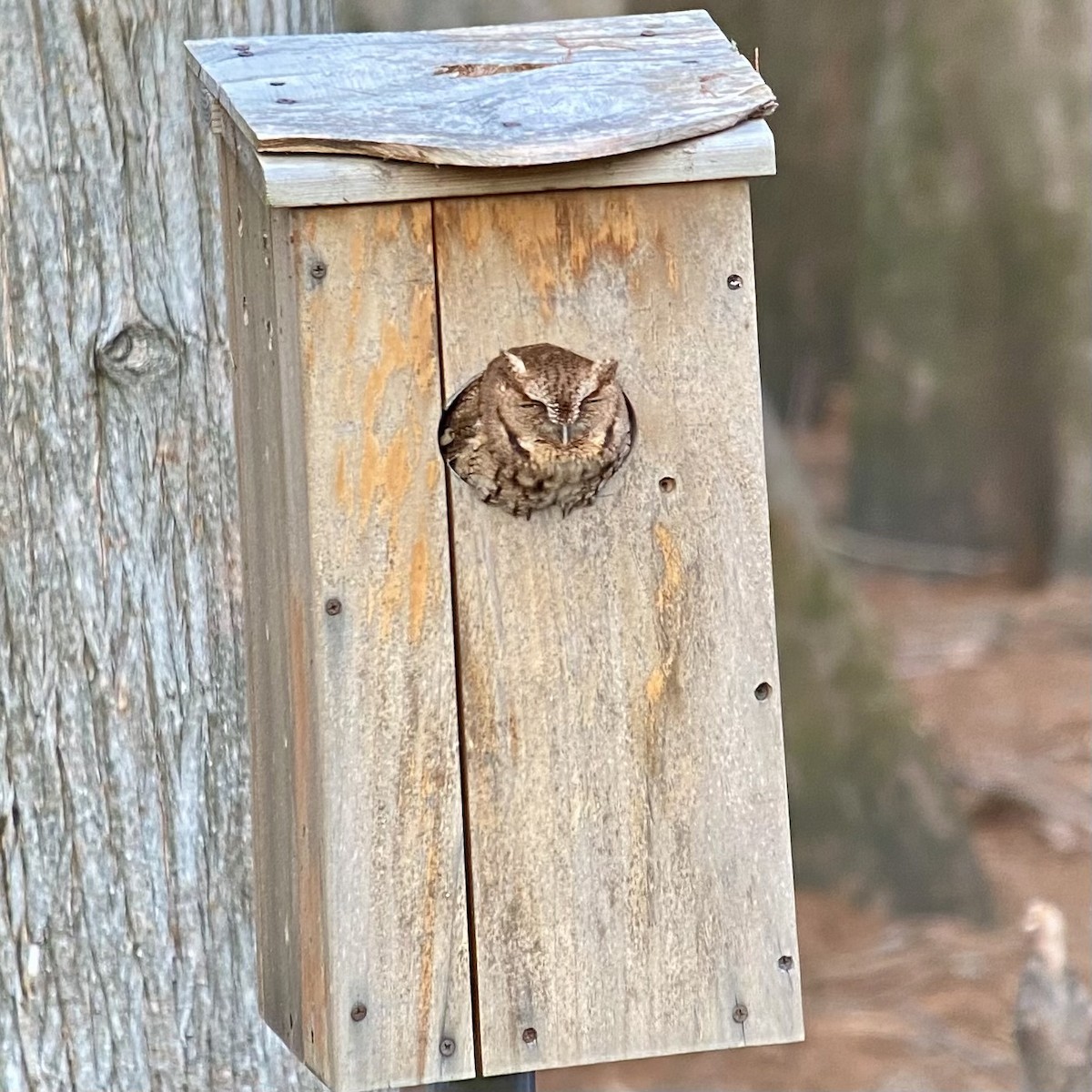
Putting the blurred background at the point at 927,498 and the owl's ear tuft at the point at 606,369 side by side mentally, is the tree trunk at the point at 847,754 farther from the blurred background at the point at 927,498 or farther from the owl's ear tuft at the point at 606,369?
the owl's ear tuft at the point at 606,369

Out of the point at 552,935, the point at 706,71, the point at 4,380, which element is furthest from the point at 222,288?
the point at 552,935

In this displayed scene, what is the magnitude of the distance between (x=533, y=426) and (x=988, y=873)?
15.6ft

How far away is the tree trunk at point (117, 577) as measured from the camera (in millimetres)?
2213

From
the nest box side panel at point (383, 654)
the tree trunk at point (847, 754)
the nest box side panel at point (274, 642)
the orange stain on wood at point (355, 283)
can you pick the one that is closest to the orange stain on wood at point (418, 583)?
the nest box side panel at point (383, 654)

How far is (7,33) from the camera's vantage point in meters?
2.19

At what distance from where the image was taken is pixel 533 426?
1.87m

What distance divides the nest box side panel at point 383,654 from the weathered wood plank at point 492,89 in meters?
0.10

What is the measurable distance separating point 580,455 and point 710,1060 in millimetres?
3923

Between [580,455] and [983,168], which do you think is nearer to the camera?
[580,455]

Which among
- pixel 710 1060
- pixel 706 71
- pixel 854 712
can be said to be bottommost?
pixel 710 1060

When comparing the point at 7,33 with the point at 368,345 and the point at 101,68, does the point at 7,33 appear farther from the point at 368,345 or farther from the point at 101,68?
the point at 368,345

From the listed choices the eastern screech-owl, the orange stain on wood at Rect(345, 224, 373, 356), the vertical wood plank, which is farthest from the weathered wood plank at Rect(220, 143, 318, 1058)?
the eastern screech-owl

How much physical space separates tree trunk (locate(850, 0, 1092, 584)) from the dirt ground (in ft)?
1.73

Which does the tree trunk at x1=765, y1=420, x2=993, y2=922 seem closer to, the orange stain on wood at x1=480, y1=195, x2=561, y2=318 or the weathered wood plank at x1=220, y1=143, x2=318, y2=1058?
the weathered wood plank at x1=220, y1=143, x2=318, y2=1058
